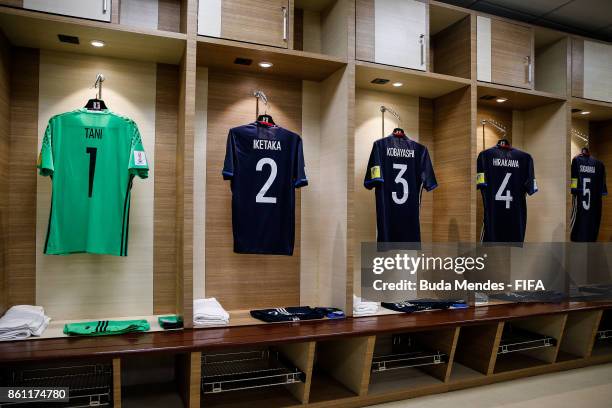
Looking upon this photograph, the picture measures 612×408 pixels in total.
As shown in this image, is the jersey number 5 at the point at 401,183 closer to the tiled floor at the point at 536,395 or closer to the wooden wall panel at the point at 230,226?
the wooden wall panel at the point at 230,226

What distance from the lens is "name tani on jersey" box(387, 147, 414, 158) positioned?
3410 mm

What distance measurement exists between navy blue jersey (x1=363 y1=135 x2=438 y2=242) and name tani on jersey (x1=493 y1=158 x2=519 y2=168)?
0.71 m

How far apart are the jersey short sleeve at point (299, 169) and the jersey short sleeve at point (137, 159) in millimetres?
938

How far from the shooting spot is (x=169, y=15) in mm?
2994

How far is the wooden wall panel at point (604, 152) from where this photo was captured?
4.76 m

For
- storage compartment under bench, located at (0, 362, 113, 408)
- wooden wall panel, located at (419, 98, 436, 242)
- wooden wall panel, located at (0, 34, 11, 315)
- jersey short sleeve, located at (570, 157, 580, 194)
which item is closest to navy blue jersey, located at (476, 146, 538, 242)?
wooden wall panel, located at (419, 98, 436, 242)

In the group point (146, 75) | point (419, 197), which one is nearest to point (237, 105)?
point (146, 75)

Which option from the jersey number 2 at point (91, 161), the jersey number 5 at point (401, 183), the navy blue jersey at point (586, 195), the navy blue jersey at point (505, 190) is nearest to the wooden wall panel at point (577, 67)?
the navy blue jersey at point (586, 195)

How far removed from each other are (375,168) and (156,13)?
178 cm

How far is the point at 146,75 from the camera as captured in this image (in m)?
3.01

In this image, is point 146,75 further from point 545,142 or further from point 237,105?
point 545,142

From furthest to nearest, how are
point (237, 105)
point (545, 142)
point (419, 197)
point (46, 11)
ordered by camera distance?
point (545, 142)
point (419, 197)
point (237, 105)
point (46, 11)

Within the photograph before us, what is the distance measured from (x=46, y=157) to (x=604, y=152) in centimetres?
507
